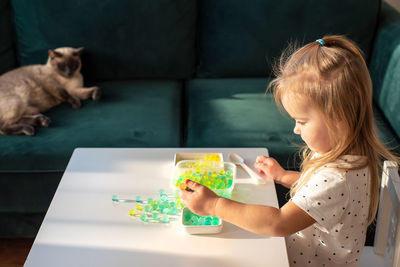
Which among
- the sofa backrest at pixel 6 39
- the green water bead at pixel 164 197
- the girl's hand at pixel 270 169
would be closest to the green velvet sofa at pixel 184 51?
the sofa backrest at pixel 6 39

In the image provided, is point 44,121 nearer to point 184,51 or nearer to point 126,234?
point 184,51

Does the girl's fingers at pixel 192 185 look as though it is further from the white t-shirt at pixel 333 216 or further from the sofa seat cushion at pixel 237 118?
the sofa seat cushion at pixel 237 118

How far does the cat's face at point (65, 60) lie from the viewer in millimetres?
2076

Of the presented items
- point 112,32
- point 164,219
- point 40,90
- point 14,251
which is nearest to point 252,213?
point 164,219

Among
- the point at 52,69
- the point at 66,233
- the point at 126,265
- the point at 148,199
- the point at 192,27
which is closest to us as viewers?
the point at 126,265

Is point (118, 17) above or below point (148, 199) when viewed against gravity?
above

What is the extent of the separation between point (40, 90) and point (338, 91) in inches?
59.2

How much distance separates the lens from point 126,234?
3.35ft

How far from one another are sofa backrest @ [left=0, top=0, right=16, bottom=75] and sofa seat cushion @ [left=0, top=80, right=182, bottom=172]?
46 centimetres

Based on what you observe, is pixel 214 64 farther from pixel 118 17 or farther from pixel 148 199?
pixel 148 199

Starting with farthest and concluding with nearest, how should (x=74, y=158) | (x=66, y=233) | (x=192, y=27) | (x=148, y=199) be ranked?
(x=192, y=27), (x=74, y=158), (x=148, y=199), (x=66, y=233)

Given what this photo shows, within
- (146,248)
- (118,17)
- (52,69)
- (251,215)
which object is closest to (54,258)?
(146,248)

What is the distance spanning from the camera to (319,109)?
0.97 meters

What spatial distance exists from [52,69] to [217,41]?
2.72ft
